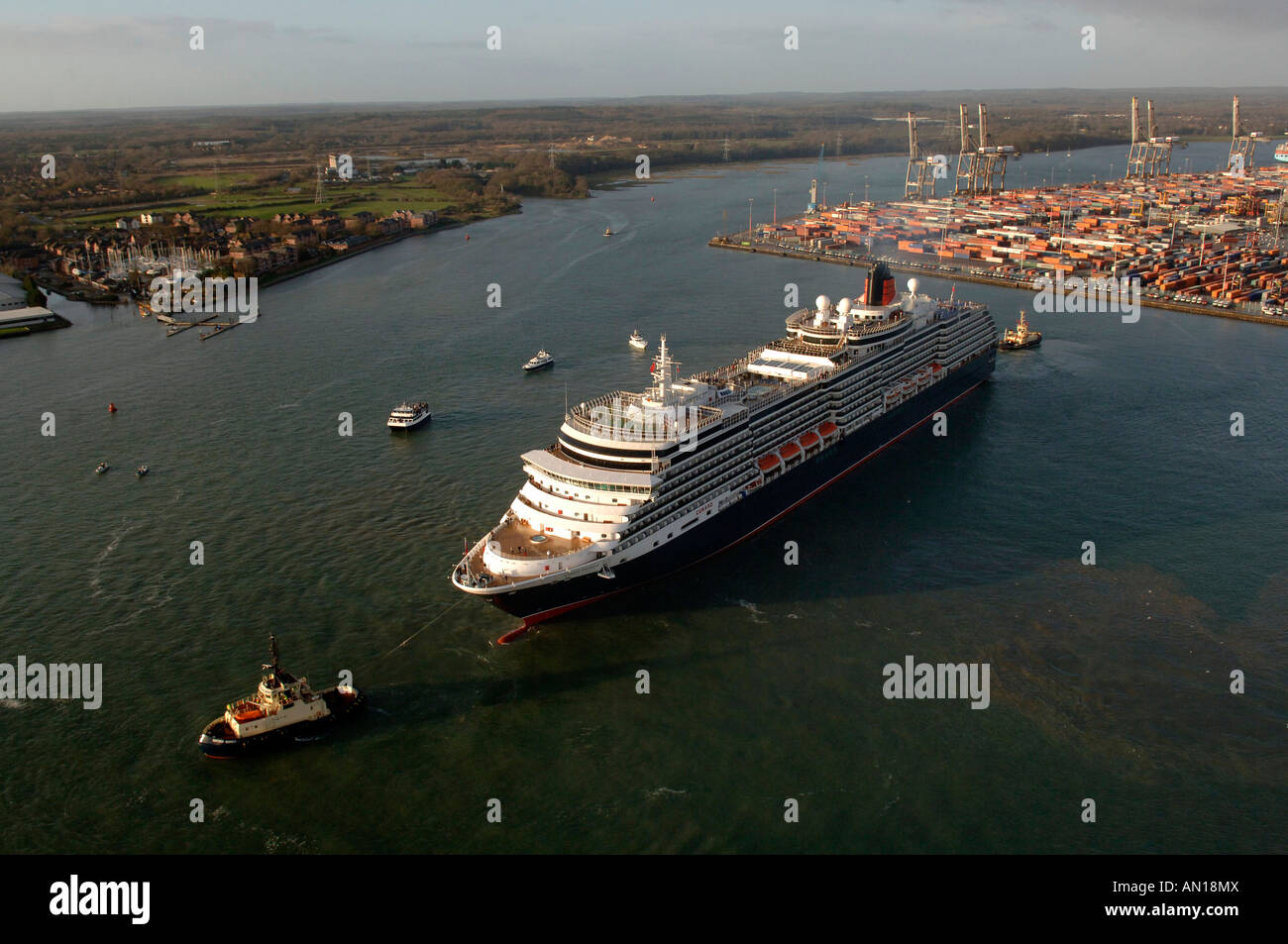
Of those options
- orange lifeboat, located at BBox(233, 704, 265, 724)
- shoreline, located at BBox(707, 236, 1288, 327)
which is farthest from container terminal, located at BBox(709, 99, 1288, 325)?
orange lifeboat, located at BBox(233, 704, 265, 724)

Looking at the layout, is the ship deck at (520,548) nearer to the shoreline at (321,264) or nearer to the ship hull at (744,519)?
the ship hull at (744,519)

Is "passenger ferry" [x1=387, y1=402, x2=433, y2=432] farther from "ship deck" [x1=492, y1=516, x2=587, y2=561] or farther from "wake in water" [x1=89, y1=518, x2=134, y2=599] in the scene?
"ship deck" [x1=492, y1=516, x2=587, y2=561]

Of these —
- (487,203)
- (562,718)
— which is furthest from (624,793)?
(487,203)

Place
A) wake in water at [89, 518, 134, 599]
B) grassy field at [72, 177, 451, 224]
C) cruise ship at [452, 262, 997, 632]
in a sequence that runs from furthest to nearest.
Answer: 1. grassy field at [72, 177, 451, 224]
2. wake in water at [89, 518, 134, 599]
3. cruise ship at [452, 262, 997, 632]

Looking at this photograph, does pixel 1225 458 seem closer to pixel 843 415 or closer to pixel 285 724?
pixel 843 415

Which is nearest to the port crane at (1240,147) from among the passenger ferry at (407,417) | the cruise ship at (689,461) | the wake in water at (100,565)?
the cruise ship at (689,461)
